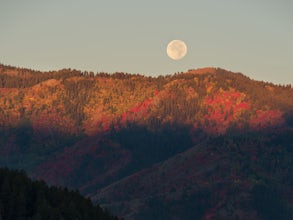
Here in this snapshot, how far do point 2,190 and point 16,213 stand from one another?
9.01 meters

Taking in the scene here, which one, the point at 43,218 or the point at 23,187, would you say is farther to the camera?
the point at 23,187

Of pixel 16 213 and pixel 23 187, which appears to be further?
pixel 23 187

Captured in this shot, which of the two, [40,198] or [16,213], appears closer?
[16,213]

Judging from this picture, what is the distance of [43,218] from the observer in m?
185

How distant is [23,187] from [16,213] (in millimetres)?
15055

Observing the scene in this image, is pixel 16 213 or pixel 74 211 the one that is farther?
pixel 74 211

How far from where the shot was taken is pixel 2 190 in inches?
7490

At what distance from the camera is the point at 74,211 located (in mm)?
195750

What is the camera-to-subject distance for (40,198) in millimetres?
196500

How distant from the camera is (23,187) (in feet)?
648

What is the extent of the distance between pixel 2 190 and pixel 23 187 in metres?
7.75

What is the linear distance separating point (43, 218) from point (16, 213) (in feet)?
17.2
